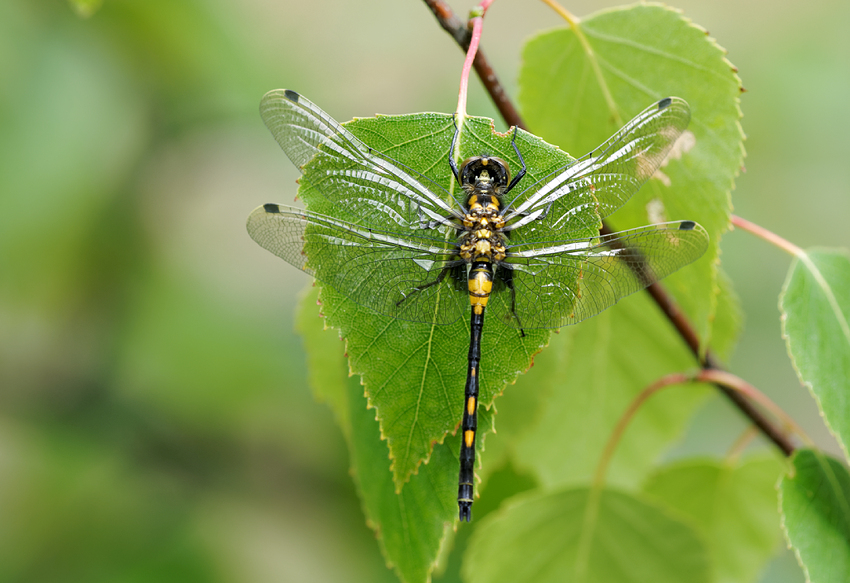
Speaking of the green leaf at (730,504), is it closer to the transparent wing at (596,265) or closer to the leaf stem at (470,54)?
the transparent wing at (596,265)

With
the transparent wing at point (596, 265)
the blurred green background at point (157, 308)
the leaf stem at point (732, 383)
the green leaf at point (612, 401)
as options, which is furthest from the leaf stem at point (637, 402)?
the blurred green background at point (157, 308)

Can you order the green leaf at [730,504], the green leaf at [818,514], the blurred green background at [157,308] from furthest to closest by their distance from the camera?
the blurred green background at [157,308] → the green leaf at [730,504] → the green leaf at [818,514]

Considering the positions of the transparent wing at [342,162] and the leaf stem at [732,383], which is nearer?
the transparent wing at [342,162]

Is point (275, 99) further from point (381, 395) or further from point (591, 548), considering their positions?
point (591, 548)

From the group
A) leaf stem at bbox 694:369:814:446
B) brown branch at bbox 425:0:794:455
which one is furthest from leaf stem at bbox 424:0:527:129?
leaf stem at bbox 694:369:814:446

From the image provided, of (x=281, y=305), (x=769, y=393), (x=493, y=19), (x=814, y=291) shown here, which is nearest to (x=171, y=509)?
(x=281, y=305)

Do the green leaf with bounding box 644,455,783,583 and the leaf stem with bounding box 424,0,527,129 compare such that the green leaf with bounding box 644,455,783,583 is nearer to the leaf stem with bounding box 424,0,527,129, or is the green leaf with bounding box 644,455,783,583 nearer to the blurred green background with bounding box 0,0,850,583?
the leaf stem with bounding box 424,0,527,129

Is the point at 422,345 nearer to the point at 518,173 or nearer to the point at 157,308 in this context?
the point at 518,173
